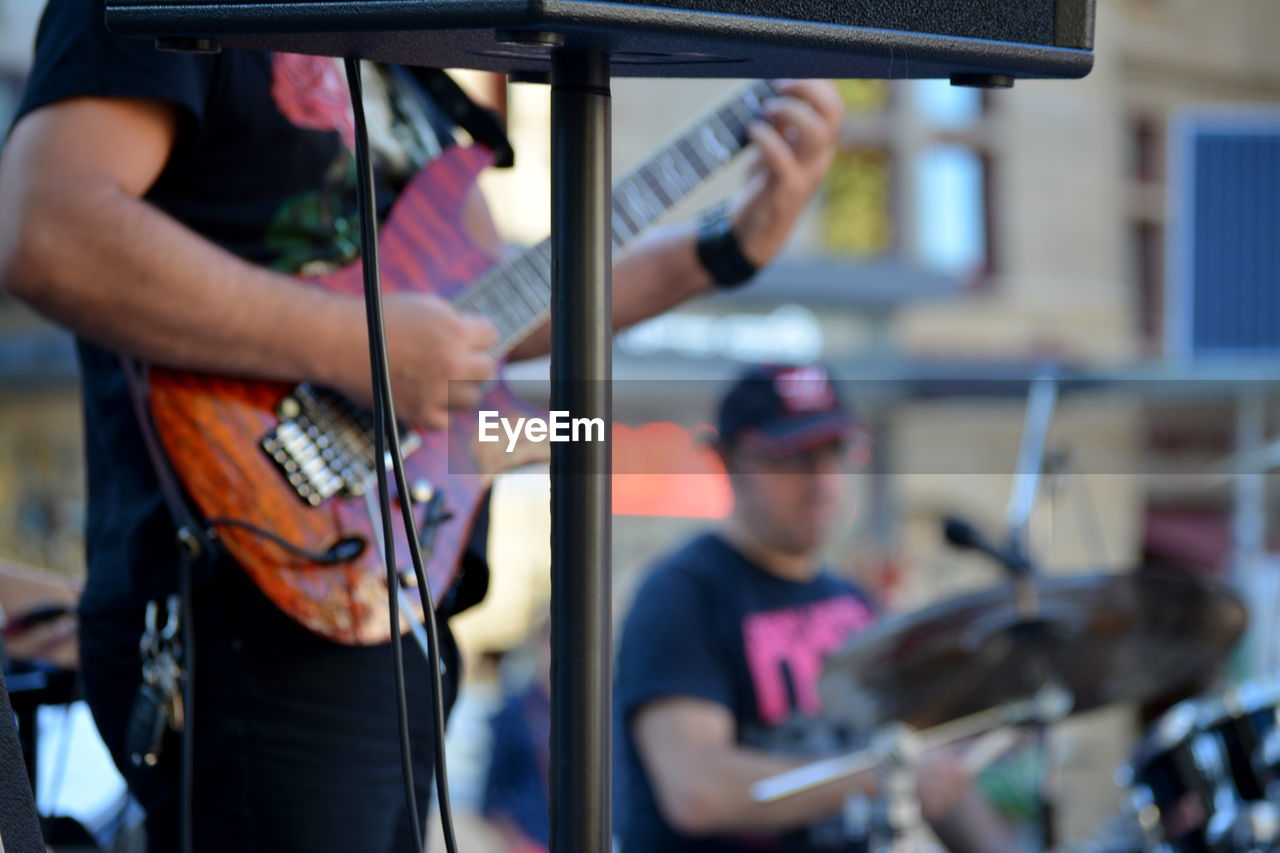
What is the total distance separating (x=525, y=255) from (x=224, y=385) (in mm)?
326

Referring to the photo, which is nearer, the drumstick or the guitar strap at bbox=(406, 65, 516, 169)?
the guitar strap at bbox=(406, 65, 516, 169)

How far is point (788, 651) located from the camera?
125 inches

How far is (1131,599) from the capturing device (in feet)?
9.45

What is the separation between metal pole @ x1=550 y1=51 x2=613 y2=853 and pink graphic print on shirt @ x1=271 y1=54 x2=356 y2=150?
539 mm

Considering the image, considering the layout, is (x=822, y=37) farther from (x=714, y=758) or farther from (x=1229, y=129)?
(x=1229, y=129)

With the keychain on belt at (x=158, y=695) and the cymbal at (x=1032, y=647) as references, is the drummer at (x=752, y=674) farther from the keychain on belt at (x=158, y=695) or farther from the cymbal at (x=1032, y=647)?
the keychain on belt at (x=158, y=695)

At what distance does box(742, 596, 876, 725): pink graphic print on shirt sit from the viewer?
3139 millimetres

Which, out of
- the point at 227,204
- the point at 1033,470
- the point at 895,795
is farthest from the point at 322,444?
the point at 1033,470

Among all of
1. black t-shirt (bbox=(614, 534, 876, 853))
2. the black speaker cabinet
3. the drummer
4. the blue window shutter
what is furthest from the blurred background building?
the black speaker cabinet

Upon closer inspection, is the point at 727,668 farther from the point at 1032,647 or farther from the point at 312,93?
the point at 312,93

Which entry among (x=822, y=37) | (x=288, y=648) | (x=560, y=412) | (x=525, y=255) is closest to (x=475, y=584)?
(x=288, y=648)

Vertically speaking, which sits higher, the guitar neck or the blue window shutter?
the blue window shutter

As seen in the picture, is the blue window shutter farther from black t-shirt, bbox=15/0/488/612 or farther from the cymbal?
black t-shirt, bbox=15/0/488/612

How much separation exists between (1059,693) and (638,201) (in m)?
1.87
